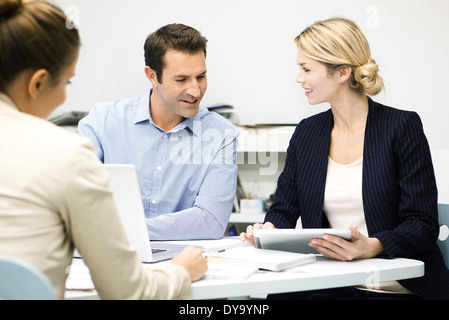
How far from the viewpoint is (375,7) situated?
3.28m

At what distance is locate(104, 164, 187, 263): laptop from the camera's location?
4.46ft

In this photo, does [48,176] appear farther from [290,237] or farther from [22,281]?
[290,237]

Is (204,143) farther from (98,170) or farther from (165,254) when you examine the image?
(98,170)

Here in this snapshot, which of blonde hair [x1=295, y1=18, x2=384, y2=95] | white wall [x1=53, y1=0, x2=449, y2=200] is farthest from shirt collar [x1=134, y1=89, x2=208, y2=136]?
white wall [x1=53, y1=0, x2=449, y2=200]

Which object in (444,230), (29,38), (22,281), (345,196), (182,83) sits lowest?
(444,230)

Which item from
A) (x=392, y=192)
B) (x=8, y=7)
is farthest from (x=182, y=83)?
(x=8, y=7)

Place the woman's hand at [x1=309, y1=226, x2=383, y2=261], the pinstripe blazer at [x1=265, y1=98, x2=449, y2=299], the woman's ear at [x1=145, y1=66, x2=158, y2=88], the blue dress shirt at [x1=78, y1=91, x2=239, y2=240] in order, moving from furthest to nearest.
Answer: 1. the woman's ear at [x1=145, y1=66, x2=158, y2=88]
2. the blue dress shirt at [x1=78, y1=91, x2=239, y2=240]
3. the pinstripe blazer at [x1=265, y1=98, x2=449, y2=299]
4. the woman's hand at [x1=309, y1=226, x2=383, y2=261]

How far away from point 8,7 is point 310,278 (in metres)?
0.82

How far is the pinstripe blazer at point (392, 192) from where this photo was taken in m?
1.65

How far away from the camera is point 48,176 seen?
90cm

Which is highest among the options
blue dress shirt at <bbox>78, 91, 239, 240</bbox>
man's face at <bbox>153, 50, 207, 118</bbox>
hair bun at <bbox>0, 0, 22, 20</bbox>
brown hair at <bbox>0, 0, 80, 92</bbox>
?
hair bun at <bbox>0, 0, 22, 20</bbox>

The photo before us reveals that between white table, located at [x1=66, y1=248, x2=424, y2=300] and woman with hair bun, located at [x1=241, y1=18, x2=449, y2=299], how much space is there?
A: 96mm

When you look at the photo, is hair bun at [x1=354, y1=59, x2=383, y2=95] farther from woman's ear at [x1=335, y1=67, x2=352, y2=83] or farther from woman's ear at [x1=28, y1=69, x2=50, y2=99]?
woman's ear at [x1=28, y1=69, x2=50, y2=99]
